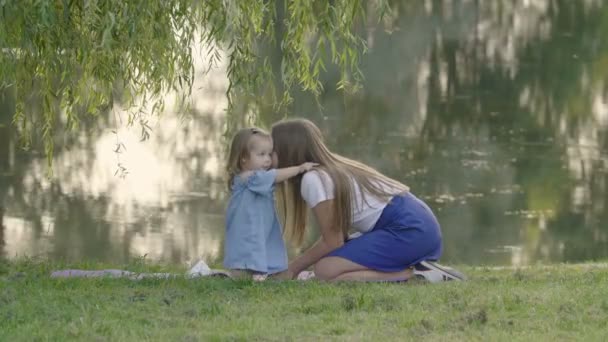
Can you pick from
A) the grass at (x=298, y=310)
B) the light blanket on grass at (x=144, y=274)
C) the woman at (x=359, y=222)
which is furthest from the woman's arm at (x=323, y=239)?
the grass at (x=298, y=310)

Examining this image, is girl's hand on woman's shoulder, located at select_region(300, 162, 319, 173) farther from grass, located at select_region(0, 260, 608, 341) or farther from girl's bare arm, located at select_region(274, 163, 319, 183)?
grass, located at select_region(0, 260, 608, 341)

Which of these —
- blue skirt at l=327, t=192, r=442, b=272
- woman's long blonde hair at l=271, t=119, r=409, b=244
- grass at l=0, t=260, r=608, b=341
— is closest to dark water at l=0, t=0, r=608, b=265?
woman's long blonde hair at l=271, t=119, r=409, b=244

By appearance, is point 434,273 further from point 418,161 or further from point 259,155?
point 418,161

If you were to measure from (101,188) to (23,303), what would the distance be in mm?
6653

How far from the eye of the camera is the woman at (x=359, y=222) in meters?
5.96

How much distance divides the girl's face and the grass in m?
0.69

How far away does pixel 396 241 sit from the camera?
602 cm

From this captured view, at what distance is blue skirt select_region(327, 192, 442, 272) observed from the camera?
601 centimetres

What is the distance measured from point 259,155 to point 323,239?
1.83 feet

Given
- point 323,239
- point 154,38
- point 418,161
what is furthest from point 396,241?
point 418,161

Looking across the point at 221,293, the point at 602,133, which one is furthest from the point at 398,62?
the point at 221,293

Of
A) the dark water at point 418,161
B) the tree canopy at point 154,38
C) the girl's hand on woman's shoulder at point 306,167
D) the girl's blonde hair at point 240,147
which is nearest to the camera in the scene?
the tree canopy at point 154,38

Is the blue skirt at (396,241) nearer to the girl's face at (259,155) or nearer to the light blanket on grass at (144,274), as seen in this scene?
the light blanket on grass at (144,274)

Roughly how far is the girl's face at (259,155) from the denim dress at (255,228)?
0.08m
